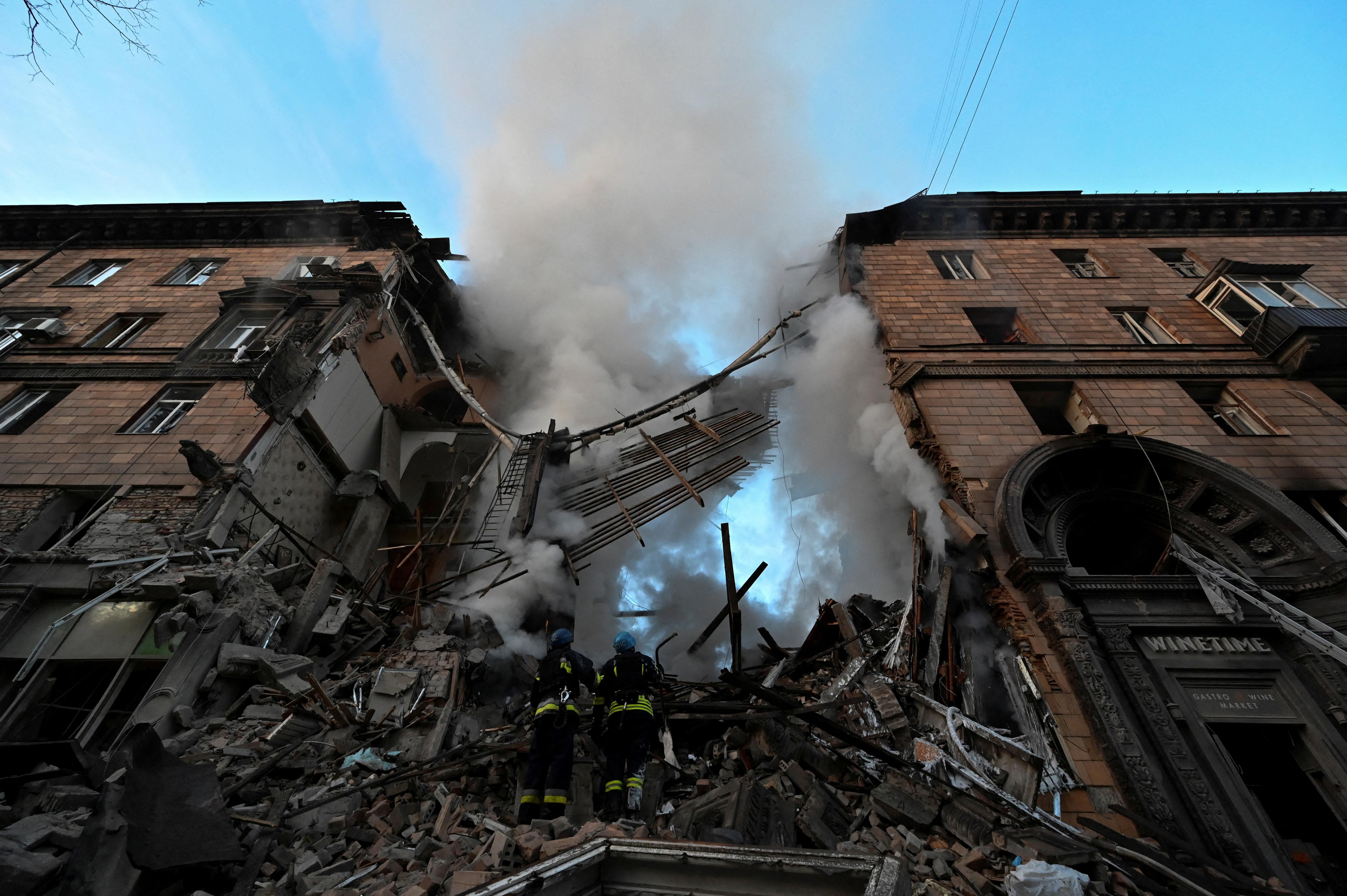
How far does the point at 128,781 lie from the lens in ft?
12.7

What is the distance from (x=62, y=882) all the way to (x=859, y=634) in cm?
802

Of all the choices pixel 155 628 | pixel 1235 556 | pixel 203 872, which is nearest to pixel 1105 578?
pixel 1235 556

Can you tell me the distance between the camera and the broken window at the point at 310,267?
46.5 ft

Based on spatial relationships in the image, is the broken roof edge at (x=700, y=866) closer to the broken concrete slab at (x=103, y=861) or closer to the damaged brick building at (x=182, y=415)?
the broken concrete slab at (x=103, y=861)

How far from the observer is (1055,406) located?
11070 millimetres

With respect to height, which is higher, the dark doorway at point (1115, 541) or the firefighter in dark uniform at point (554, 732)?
the dark doorway at point (1115, 541)

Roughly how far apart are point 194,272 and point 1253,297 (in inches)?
1037

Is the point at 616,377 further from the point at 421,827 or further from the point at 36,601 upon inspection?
the point at 421,827

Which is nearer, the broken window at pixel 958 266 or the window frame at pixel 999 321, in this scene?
the window frame at pixel 999 321

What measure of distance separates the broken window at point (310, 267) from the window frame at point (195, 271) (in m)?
1.89

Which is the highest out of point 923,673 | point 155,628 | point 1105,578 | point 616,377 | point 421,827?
point 616,377

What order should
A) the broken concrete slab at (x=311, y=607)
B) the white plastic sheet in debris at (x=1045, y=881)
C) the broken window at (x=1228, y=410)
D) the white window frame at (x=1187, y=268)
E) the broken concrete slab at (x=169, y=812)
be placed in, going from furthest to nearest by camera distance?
the white window frame at (x=1187, y=268)
the broken window at (x=1228, y=410)
the broken concrete slab at (x=311, y=607)
the white plastic sheet in debris at (x=1045, y=881)
the broken concrete slab at (x=169, y=812)

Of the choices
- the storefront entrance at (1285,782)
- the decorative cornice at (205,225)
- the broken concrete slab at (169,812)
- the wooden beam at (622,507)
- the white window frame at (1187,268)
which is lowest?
the broken concrete slab at (169,812)

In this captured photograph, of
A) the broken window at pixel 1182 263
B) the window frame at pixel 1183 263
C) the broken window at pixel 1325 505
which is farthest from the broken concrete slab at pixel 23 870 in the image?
the broken window at pixel 1182 263
